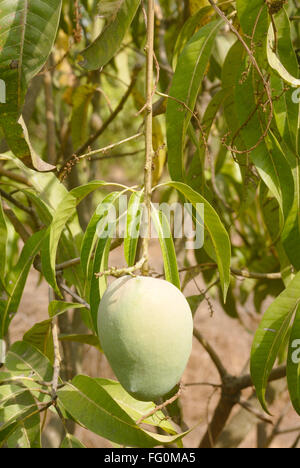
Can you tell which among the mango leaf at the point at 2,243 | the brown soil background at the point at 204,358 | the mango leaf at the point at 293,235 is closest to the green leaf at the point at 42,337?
the mango leaf at the point at 2,243

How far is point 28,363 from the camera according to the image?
0.79m

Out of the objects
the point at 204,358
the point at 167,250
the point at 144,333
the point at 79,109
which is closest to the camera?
the point at 144,333

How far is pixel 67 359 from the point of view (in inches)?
57.7


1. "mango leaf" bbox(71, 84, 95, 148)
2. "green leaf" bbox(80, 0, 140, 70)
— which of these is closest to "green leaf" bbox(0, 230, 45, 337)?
"green leaf" bbox(80, 0, 140, 70)

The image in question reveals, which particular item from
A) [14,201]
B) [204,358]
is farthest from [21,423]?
[204,358]

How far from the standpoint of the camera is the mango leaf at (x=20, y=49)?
1.88 ft

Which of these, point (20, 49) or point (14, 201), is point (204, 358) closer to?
point (14, 201)

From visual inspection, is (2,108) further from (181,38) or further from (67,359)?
(67,359)

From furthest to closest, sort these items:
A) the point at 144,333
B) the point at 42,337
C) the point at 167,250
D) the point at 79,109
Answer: the point at 79,109
the point at 42,337
the point at 167,250
the point at 144,333

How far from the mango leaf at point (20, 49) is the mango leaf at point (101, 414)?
25cm

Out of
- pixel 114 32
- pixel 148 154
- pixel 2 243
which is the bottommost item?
pixel 2 243

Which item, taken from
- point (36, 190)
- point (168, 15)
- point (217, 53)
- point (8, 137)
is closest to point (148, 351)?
point (8, 137)

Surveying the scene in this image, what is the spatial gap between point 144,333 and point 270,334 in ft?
0.83

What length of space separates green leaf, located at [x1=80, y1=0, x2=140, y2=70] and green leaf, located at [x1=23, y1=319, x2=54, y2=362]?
383mm
